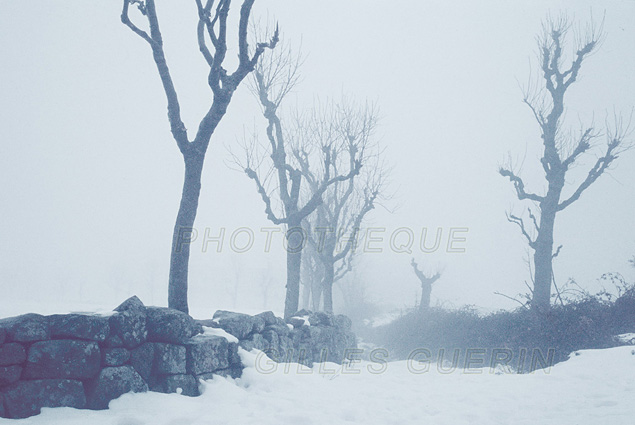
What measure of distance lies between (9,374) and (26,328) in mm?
375

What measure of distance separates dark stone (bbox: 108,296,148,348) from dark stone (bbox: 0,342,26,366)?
0.72 m

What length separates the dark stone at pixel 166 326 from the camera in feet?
14.9

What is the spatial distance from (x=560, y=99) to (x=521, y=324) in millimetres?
8089

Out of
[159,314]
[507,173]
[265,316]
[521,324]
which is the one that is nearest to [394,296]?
[507,173]

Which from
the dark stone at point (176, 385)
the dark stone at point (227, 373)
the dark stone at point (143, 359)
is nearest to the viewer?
the dark stone at point (143, 359)

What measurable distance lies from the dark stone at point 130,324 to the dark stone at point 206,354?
608 millimetres

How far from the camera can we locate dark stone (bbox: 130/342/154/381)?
14.0 feet

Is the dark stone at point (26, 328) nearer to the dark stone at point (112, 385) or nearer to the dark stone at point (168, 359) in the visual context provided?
the dark stone at point (112, 385)

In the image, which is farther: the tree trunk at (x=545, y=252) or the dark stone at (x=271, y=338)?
the tree trunk at (x=545, y=252)

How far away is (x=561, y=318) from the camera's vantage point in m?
9.18

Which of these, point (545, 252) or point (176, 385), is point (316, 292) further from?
point (176, 385)

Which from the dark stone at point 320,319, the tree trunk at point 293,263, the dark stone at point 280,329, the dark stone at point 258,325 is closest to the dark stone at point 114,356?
the dark stone at point 258,325

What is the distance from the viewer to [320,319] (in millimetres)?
10227

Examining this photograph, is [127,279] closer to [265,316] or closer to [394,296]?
[394,296]
